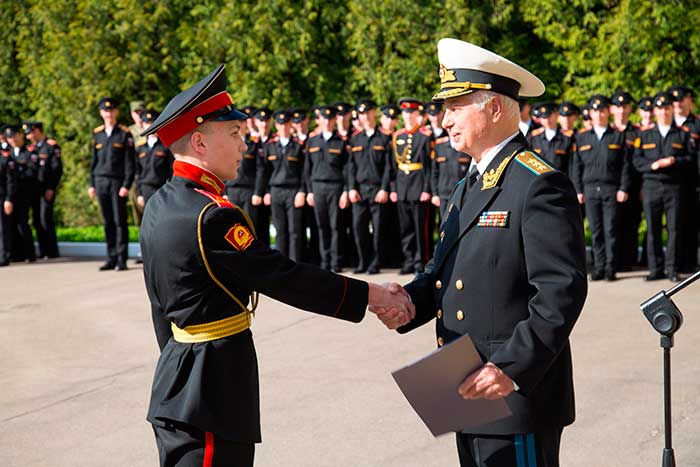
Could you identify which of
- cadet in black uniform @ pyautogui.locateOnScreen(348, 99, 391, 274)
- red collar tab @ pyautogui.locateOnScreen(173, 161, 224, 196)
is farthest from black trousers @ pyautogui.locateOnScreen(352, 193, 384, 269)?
red collar tab @ pyautogui.locateOnScreen(173, 161, 224, 196)

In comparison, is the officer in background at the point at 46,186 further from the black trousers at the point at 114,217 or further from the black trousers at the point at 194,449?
the black trousers at the point at 194,449

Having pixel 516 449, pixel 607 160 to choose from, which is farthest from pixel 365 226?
pixel 516 449

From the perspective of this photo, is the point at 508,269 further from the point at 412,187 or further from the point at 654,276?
the point at 412,187

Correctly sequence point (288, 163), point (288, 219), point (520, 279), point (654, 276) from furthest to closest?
point (288, 219), point (288, 163), point (654, 276), point (520, 279)

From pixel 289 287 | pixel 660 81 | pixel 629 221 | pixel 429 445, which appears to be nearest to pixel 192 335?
pixel 289 287

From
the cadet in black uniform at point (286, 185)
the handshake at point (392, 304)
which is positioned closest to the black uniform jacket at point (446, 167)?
the cadet in black uniform at point (286, 185)

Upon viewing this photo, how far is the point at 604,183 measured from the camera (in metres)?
11.0

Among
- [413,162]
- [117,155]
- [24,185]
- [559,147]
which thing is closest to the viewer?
[559,147]

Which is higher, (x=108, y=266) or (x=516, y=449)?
(x=516, y=449)

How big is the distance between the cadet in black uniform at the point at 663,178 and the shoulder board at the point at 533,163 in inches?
304

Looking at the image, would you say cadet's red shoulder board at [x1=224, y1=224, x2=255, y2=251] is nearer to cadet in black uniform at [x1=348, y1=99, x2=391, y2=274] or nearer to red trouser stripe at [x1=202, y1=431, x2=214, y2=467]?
red trouser stripe at [x1=202, y1=431, x2=214, y2=467]

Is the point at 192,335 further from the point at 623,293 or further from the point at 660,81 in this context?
the point at 660,81

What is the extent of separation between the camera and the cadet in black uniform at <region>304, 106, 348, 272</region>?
41.1ft

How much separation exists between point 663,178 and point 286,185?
15.5 ft
